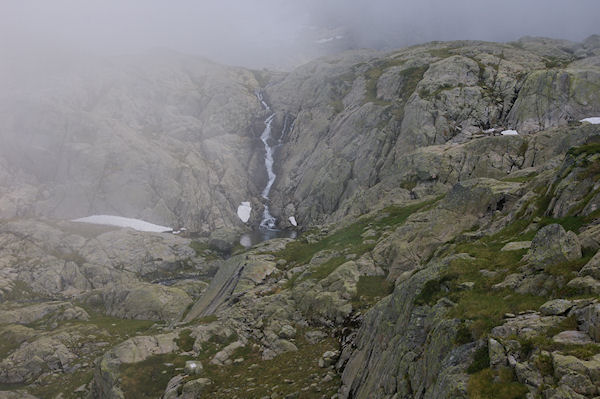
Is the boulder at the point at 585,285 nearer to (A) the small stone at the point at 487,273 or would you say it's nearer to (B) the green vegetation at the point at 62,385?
(A) the small stone at the point at 487,273

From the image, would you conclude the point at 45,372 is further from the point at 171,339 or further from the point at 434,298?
the point at 434,298

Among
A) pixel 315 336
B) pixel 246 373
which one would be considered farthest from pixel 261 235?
pixel 246 373

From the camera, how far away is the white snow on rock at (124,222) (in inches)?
5177

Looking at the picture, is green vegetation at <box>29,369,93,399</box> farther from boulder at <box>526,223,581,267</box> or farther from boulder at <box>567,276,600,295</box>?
boulder at <box>567,276,600,295</box>

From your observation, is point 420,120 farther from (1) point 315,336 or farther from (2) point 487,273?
(2) point 487,273

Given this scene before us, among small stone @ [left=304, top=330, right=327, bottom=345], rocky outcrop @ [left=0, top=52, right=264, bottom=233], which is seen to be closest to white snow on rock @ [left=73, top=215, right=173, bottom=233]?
rocky outcrop @ [left=0, top=52, right=264, bottom=233]

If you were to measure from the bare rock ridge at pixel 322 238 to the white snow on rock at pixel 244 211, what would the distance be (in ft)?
12.1

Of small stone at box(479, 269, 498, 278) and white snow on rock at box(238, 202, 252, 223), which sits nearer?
small stone at box(479, 269, 498, 278)

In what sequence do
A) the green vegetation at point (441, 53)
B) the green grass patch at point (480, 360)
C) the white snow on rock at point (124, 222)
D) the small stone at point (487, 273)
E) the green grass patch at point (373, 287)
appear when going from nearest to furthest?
the green grass patch at point (480, 360) → the small stone at point (487, 273) → the green grass patch at point (373, 287) → the white snow on rock at point (124, 222) → the green vegetation at point (441, 53)

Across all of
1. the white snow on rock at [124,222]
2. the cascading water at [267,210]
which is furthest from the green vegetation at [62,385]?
the white snow on rock at [124,222]

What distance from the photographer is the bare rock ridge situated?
14328mm

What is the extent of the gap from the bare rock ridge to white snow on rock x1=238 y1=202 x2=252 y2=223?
368 centimetres

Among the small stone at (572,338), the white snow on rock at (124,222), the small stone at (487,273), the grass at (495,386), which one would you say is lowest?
the white snow on rock at (124,222)

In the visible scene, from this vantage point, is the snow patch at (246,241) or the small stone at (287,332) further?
the snow patch at (246,241)
